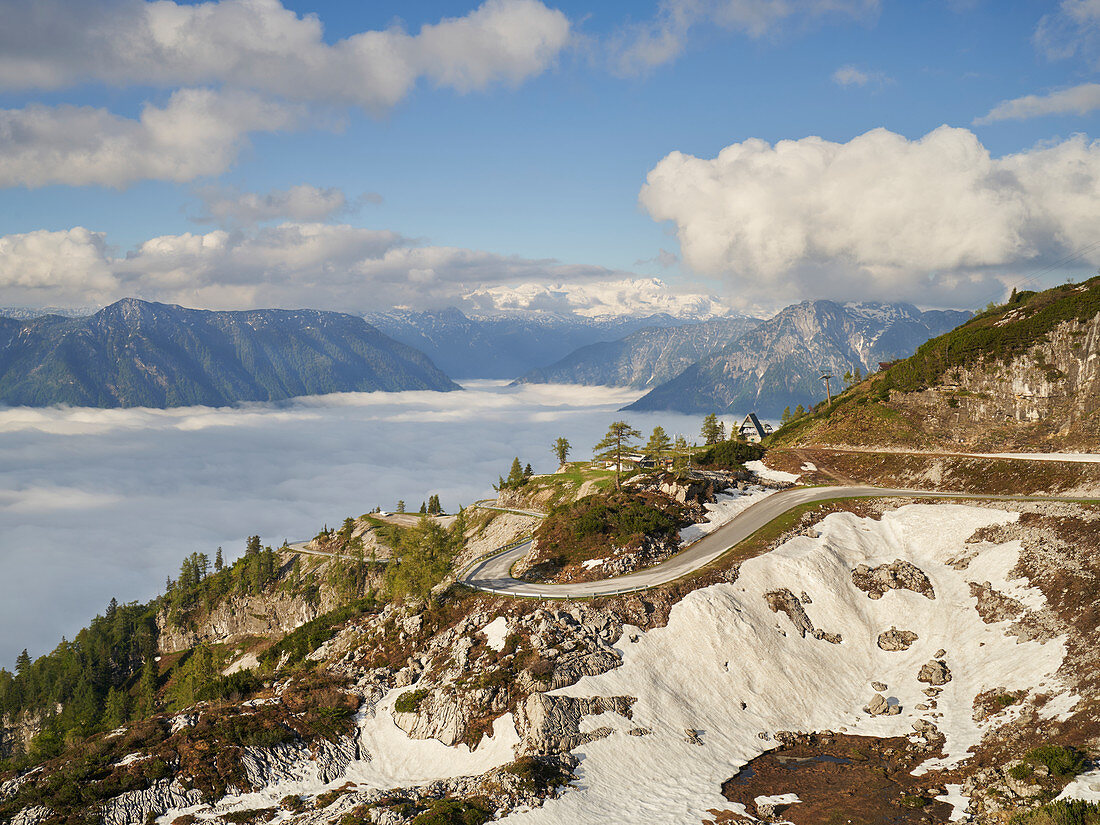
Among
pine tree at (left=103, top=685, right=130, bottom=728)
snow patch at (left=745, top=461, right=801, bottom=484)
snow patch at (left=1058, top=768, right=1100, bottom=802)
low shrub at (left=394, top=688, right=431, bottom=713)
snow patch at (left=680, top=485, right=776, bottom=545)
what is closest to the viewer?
snow patch at (left=1058, top=768, right=1100, bottom=802)

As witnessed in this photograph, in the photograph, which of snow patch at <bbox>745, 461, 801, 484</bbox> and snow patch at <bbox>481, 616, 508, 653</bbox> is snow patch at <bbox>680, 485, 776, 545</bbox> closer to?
snow patch at <bbox>745, 461, 801, 484</bbox>

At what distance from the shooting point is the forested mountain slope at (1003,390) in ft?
307

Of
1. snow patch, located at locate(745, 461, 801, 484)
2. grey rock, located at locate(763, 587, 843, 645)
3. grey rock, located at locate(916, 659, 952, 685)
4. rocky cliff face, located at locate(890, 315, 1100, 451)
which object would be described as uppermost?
rocky cliff face, located at locate(890, 315, 1100, 451)

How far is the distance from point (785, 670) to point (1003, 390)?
78114 mm

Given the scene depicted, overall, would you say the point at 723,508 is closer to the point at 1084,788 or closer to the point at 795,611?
the point at 795,611

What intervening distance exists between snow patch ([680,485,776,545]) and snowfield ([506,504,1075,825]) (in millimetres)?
10035

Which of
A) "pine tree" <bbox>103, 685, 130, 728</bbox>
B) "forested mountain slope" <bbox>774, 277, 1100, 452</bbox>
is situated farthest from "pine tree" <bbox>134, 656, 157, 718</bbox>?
"forested mountain slope" <bbox>774, 277, 1100, 452</bbox>

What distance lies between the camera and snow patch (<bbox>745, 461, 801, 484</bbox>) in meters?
94.4

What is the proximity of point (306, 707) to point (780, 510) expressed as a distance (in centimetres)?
5746

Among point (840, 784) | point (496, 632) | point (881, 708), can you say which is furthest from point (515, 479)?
point (840, 784)

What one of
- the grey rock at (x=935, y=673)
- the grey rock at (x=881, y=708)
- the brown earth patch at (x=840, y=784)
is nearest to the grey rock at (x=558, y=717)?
the brown earth patch at (x=840, y=784)

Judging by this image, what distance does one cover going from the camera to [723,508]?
78.8 metres

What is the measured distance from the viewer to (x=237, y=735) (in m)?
43.9

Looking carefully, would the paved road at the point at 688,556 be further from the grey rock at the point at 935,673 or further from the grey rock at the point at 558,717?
the grey rock at the point at 935,673
